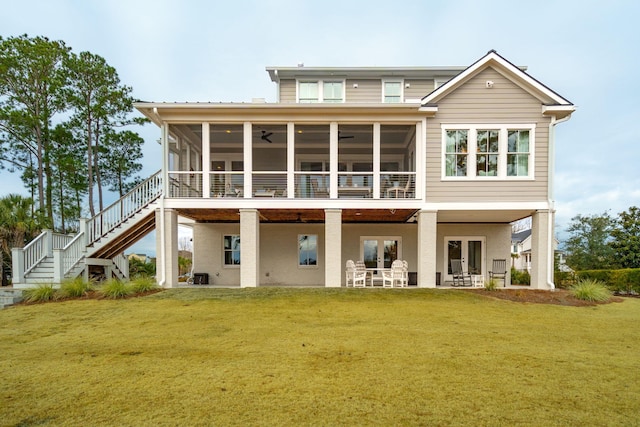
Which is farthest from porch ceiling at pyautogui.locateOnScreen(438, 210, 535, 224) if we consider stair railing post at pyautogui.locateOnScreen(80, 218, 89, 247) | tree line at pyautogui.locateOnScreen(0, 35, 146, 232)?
tree line at pyautogui.locateOnScreen(0, 35, 146, 232)

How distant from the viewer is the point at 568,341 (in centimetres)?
611

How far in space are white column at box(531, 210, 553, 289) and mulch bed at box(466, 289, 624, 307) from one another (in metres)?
0.61

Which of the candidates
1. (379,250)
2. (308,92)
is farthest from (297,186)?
(308,92)

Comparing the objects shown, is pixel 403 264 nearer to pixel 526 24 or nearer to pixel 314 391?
pixel 314 391

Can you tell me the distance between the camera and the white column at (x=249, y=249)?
38.4 ft

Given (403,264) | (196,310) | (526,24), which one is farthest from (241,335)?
(526,24)

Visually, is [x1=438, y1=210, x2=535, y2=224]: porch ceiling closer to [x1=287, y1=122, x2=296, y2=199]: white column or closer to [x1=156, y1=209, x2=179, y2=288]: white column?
[x1=287, y1=122, x2=296, y2=199]: white column

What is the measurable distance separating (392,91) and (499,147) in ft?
23.6

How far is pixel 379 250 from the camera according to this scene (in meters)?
15.5

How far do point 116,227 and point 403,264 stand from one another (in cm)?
1059

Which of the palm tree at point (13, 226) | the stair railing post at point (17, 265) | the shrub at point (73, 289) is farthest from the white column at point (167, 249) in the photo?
the palm tree at point (13, 226)

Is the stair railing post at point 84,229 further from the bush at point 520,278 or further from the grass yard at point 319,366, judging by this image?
the bush at point 520,278

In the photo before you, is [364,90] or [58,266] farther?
[364,90]

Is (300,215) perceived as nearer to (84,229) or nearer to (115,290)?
(115,290)
